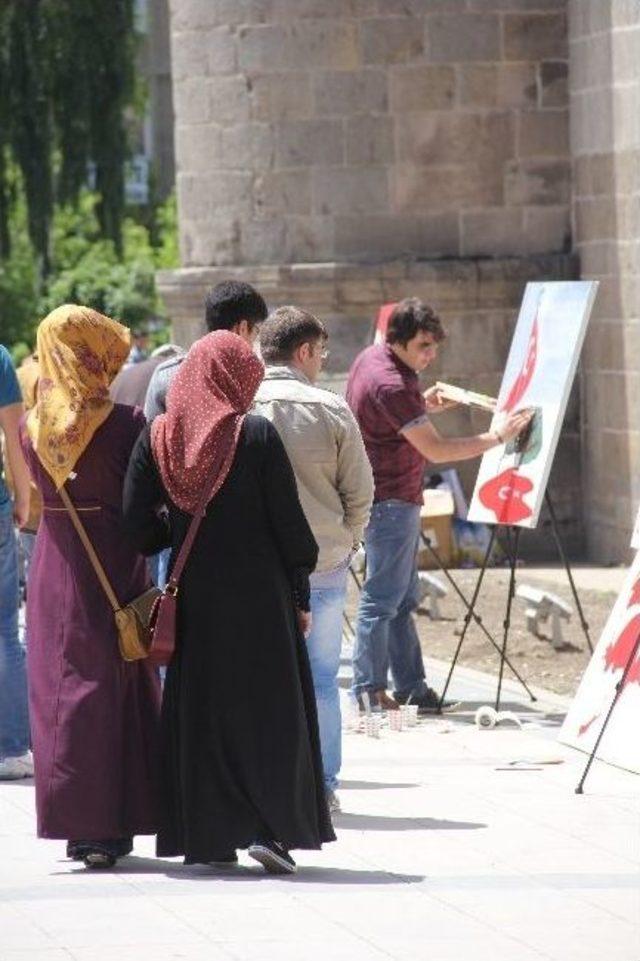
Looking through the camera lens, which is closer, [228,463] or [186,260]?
[228,463]

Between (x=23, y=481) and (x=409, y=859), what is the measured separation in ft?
7.37

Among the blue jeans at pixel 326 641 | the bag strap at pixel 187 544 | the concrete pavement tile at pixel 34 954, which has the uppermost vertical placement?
the bag strap at pixel 187 544

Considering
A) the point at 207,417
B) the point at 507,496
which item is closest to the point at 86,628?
the point at 207,417

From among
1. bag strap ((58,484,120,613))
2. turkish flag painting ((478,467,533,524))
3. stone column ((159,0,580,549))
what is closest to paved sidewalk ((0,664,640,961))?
bag strap ((58,484,120,613))

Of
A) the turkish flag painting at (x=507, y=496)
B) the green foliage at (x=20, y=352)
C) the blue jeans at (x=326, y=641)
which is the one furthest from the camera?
the green foliage at (x=20, y=352)

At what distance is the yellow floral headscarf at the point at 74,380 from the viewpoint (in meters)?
7.79

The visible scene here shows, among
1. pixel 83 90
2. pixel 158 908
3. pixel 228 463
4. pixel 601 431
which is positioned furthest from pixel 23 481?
pixel 83 90

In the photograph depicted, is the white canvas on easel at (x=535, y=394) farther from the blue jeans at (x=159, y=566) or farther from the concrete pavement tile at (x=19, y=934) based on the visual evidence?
the concrete pavement tile at (x=19, y=934)

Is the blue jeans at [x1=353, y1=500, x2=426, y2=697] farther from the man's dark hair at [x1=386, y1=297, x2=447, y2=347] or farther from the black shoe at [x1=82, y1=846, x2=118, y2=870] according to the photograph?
the black shoe at [x1=82, y1=846, x2=118, y2=870]

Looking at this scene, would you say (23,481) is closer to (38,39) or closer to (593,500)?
(593,500)

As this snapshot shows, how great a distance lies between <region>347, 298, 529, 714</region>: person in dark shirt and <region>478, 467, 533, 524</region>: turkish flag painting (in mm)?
293

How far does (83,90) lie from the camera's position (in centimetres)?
3012

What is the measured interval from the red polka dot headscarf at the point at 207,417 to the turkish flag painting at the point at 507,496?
3424mm

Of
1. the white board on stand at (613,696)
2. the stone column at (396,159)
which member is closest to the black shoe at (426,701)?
the white board on stand at (613,696)
